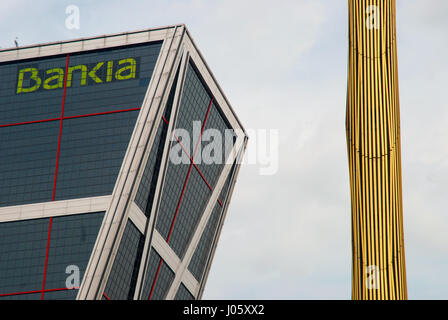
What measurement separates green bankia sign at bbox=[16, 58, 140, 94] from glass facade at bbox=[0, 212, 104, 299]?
18912 millimetres

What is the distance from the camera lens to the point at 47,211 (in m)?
108

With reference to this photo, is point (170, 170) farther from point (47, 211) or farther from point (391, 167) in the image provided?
point (391, 167)

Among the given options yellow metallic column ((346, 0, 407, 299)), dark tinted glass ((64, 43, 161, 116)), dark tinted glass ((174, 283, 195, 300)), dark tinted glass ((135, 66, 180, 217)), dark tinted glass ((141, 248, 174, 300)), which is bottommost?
yellow metallic column ((346, 0, 407, 299))

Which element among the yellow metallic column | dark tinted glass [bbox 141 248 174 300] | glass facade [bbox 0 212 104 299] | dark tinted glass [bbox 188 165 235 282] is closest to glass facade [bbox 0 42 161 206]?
glass facade [bbox 0 212 104 299]

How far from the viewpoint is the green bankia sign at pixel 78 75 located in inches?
4445

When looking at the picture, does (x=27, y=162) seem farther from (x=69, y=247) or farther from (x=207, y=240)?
(x=207, y=240)

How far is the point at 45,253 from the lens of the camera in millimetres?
106625

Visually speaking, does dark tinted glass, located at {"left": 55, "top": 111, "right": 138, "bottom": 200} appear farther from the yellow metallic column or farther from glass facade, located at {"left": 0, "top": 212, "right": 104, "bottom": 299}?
the yellow metallic column

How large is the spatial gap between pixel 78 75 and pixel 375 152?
229ft

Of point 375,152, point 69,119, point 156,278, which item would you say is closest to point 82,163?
point 69,119

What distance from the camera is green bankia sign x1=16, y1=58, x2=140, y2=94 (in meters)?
113

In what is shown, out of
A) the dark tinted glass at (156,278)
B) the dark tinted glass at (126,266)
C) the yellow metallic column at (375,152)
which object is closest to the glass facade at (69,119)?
the dark tinted glass at (126,266)

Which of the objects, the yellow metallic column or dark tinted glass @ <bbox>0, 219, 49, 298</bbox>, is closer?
the yellow metallic column
